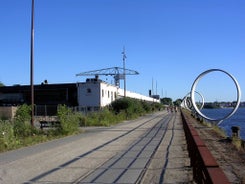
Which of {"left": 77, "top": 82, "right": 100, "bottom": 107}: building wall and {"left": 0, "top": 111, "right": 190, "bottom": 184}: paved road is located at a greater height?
{"left": 77, "top": 82, "right": 100, "bottom": 107}: building wall

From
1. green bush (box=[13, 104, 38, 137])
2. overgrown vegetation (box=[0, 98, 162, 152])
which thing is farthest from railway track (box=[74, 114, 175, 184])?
green bush (box=[13, 104, 38, 137])

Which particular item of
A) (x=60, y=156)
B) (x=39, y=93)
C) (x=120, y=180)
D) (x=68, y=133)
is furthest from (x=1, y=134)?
(x=39, y=93)

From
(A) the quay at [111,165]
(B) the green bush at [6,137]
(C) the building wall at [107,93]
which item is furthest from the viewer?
(C) the building wall at [107,93]

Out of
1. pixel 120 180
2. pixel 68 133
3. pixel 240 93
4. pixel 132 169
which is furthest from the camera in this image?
pixel 240 93

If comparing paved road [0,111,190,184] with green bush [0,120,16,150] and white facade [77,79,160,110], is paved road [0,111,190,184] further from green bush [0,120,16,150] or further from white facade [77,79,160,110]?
white facade [77,79,160,110]

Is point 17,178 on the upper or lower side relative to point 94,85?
lower

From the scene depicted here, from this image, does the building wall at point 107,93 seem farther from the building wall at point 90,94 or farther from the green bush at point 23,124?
the green bush at point 23,124

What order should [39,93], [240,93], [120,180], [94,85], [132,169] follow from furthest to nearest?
[39,93] → [94,85] → [240,93] → [132,169] → [120,180]

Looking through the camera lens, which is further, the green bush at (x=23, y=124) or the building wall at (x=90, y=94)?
the building wall at (x=90, y=94)

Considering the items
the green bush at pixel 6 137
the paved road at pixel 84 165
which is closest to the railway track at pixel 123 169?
the paved road at pixel 84 165

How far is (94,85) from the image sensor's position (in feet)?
238

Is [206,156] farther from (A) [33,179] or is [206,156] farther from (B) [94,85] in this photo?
(B) [94,85]

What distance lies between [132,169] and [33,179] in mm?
2867

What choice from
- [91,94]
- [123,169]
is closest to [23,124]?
[123,169]
